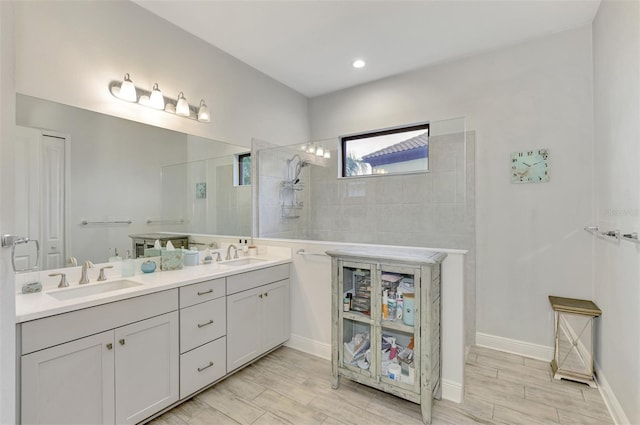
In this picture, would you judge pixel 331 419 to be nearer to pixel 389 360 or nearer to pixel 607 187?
pixel 389 360

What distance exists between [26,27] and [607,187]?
3.84 m

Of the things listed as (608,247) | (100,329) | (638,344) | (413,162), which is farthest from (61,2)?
(608,247)

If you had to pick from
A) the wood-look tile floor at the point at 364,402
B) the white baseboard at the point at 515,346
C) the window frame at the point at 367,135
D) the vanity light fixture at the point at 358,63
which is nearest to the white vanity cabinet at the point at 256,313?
the wood-look tile floor at the point at 364,402

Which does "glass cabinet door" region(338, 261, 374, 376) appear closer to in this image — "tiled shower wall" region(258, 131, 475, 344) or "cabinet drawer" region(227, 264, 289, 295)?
"cabinet drawer" region(227, 264, 289, 295)

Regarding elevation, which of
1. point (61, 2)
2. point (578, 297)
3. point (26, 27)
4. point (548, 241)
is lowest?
point (578, 297)

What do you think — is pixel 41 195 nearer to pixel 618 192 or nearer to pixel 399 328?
pixel 399 328

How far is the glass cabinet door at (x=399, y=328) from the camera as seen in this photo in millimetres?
1855

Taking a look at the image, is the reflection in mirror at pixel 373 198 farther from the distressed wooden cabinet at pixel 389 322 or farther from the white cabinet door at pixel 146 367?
the white cabinet door at pixel 146 367

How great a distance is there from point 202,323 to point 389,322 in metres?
1.25

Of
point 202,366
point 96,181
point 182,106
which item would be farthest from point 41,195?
point 202,366

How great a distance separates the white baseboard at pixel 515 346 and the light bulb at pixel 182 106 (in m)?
3.38

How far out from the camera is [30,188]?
1.69m

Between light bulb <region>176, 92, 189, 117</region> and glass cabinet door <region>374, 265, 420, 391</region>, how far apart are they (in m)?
2.01

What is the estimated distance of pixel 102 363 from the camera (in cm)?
152
